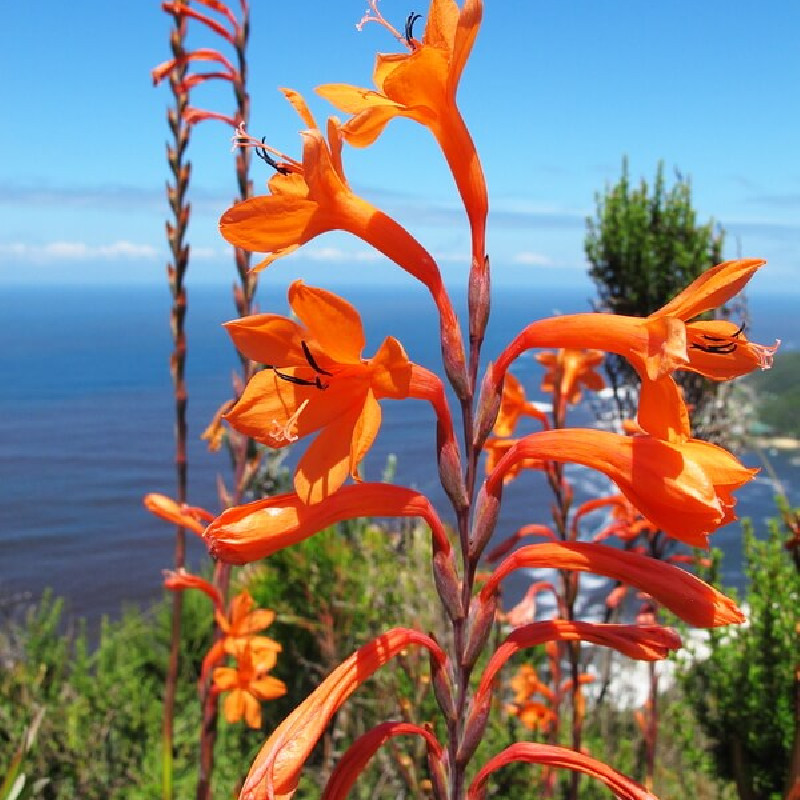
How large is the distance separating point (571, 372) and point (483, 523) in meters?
1.93

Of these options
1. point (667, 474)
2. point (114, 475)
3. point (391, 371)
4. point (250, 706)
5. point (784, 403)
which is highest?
point (391, 371)

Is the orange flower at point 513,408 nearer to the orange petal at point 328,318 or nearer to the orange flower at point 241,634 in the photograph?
the orange flower at point 241,634

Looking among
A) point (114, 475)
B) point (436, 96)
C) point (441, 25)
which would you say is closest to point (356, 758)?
point (436, 96)

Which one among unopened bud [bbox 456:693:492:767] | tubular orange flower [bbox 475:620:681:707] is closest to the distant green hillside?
tubular orange flower [bbox 475:620:681:707]

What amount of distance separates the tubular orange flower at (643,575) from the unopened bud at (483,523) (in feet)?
0.17

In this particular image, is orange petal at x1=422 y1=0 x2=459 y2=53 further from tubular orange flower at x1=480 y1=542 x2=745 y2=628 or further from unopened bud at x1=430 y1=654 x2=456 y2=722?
unopened bud at x1=430 y1=654 x2=456 y2=722

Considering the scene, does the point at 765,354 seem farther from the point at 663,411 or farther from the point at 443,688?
the point at 443,688

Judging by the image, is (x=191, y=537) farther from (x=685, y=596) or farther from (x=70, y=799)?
(x=685, y=596)

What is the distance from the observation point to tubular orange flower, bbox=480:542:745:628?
1.06m

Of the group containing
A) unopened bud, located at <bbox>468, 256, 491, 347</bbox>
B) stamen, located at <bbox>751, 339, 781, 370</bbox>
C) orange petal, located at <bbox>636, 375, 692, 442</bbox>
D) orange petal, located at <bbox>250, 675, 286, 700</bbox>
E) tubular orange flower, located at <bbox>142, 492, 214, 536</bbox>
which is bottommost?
orange petal, located at <bbox>250, 675, 286, 700</bbox>

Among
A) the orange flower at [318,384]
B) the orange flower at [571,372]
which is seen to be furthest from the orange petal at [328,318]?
the orange flower at [571,372]

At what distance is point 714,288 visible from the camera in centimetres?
108

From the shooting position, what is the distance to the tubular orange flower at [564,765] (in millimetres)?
1114

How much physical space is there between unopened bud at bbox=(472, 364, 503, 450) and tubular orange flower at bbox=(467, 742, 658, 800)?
449 millimetres
